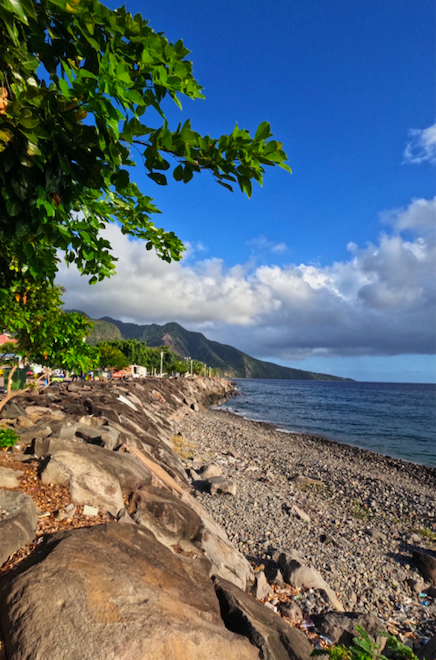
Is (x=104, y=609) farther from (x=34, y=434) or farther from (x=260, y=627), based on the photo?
(x=34, y=434)

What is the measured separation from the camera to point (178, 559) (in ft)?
18.1

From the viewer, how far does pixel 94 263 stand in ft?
13.0

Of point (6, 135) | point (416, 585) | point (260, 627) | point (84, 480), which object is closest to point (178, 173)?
point (6, 135)

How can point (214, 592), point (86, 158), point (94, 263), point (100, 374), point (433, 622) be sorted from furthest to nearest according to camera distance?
point (100, 374), point (433, 622), point (214, 592), point (94, 263), point (86, 158)

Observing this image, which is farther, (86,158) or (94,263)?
(94,263)

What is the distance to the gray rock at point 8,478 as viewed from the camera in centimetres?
589

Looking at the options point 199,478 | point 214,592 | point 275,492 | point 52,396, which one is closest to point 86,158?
point 214,592

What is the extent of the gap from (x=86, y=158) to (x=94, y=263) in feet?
4.76

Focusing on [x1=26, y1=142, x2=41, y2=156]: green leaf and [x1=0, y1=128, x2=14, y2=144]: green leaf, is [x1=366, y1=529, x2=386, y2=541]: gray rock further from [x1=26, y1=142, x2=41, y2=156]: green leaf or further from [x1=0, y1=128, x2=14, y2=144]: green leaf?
[x1=0, y1=128, x2=14, y2=144]: green leaf

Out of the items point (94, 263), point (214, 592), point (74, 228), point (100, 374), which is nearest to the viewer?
point (74, 228)

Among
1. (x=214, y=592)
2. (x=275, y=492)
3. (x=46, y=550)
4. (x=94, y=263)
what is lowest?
(x=275, y=492)

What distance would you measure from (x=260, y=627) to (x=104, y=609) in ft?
8.50

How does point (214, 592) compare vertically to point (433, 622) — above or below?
above

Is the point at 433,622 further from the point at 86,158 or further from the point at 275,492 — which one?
the point at 86,158
